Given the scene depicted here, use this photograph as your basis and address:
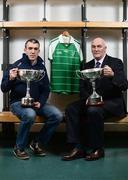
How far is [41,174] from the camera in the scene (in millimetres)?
3012

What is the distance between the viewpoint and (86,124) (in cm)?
369

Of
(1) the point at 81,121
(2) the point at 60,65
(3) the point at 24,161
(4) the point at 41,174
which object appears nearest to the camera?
(4) the point at 41,174

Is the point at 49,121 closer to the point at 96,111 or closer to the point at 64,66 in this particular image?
the point at 96,111

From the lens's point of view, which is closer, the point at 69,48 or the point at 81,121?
the point at 81,121

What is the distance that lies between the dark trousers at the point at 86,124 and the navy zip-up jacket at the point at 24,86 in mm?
350

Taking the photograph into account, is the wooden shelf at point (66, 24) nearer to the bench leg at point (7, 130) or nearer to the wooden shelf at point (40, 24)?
the wooden shelf at point (40, 24)

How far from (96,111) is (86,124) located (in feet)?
0.97

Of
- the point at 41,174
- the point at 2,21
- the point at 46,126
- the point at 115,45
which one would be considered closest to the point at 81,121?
the point at 46,126

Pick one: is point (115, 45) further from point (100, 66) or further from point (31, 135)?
point (31, 135)

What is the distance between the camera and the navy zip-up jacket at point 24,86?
362 cm

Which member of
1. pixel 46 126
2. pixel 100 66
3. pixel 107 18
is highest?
pixel 107 18

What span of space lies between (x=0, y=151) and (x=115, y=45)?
1904 millimetres

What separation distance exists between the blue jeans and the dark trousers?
0.44 feet

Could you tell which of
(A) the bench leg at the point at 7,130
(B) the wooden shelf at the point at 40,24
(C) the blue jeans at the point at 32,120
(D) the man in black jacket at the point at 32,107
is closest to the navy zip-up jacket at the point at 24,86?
(D) the man in black jacket at the point at 32,107
